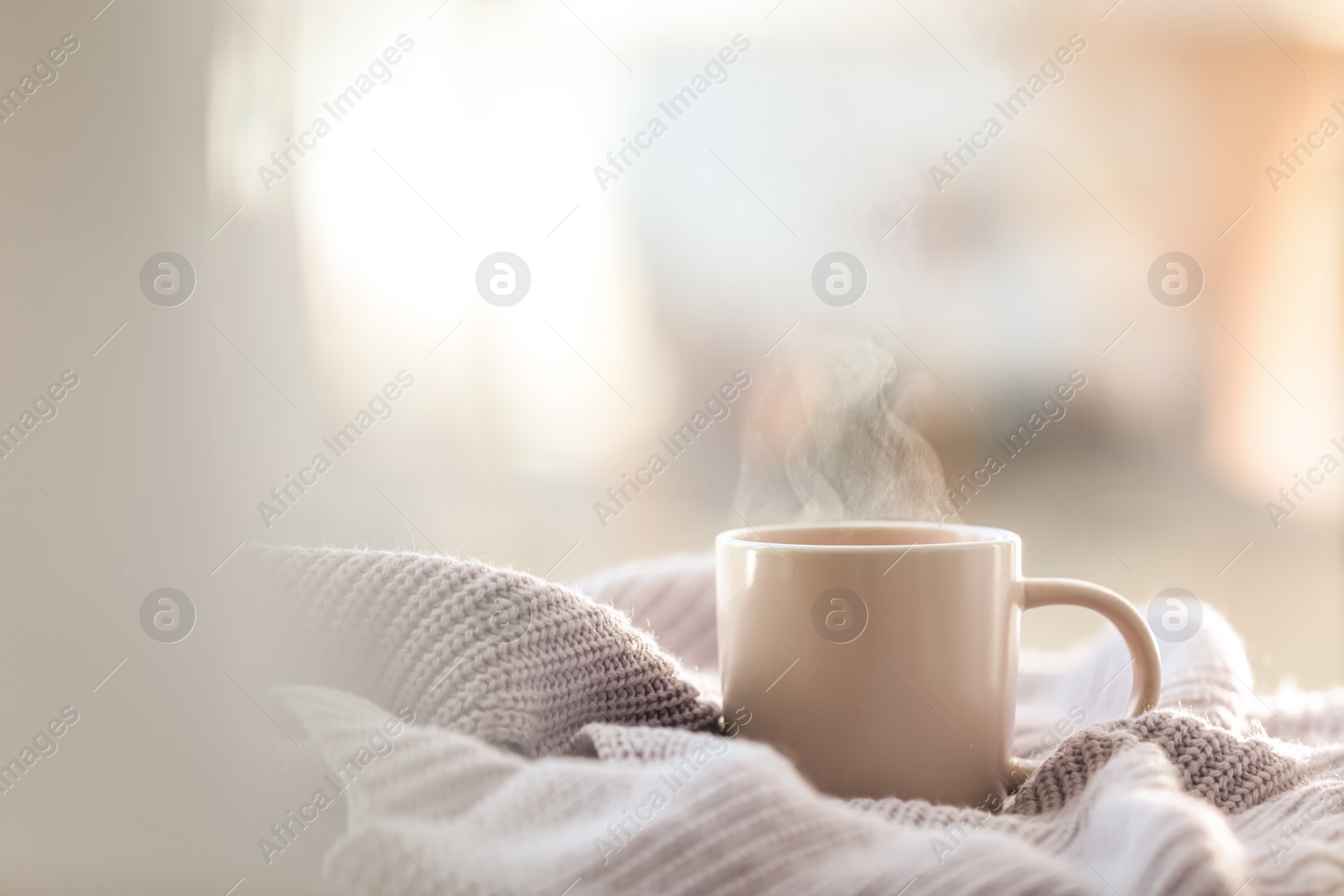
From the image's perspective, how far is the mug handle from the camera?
402 millimetres

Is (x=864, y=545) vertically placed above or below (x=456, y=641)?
above

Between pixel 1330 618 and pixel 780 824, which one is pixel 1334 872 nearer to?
pixel 780 824

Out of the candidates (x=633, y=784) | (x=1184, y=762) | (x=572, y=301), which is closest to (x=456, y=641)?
(x=633, y=784)

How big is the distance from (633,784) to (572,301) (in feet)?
2.17

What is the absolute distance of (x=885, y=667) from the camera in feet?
1.20

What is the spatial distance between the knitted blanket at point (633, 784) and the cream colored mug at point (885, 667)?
23 millimetres

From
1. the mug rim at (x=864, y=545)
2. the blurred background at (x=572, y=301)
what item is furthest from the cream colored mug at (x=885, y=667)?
the blurred background at (x=572, y=301)

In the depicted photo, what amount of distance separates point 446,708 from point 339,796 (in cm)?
5

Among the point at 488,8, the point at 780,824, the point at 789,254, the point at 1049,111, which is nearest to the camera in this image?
the point at 780,824

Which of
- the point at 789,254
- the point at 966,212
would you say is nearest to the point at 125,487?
the point at 789,254

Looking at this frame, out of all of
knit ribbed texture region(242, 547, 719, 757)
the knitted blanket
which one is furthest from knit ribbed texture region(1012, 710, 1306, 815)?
knit ribbed texture region(242, 547, 719, 757)

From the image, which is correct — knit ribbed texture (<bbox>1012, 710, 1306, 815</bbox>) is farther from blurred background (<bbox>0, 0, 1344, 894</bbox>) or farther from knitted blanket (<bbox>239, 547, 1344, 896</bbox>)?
blurred background (<bbox>0, 0, 1344, 894</bbox>)

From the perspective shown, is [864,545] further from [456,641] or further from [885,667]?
[456,641]

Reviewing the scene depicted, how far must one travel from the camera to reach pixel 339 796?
1.07ft
